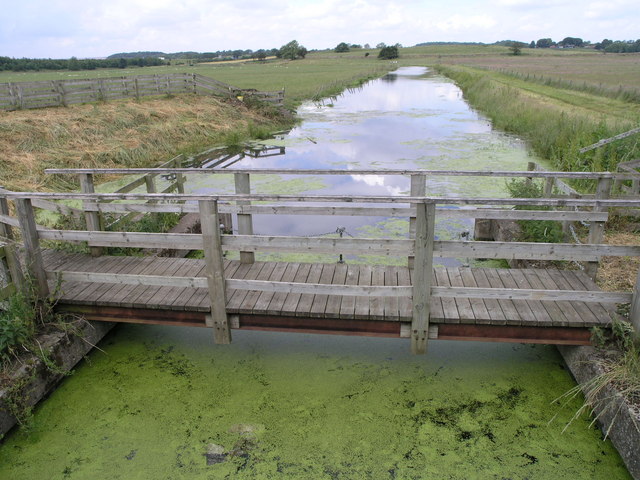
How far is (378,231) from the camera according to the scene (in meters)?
9.59

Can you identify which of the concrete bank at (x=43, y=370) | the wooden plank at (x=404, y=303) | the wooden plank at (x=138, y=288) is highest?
the wooden plank at (x=138, y=288)

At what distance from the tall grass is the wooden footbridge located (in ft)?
18.4

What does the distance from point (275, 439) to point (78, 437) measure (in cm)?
164

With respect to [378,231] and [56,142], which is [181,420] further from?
[56,142]

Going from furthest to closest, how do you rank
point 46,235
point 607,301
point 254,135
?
point 254,135 → point 46,235 → point 607,301

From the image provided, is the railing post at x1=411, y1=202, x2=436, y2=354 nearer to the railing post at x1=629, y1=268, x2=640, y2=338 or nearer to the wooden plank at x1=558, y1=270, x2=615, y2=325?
the wooden plank at x1=558, y1=270, x2=615, y2=325

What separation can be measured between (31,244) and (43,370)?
4.01 ft

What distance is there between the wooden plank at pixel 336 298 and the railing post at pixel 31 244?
9.26 ft

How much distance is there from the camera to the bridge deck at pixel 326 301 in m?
4.72

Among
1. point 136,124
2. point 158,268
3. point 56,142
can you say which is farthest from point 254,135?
point 158,268

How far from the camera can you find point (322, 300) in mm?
5027

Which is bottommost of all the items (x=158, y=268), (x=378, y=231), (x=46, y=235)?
(x=378, y=231)

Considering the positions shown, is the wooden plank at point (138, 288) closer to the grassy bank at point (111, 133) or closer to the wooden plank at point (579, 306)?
the wooden plank at point (579, 306)

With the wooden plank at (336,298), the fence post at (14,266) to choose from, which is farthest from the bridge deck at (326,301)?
the fence post at (14,266)
